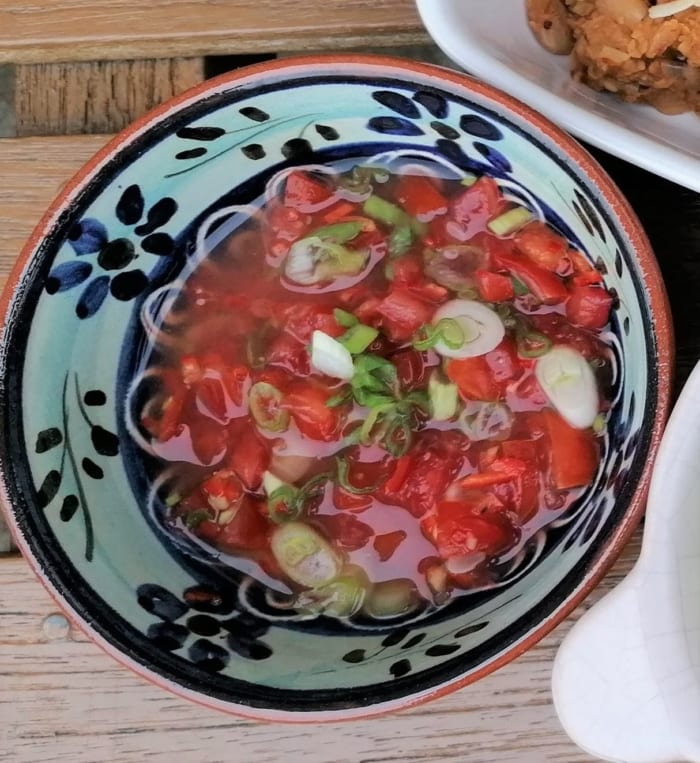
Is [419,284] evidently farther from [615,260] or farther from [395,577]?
[395,577]

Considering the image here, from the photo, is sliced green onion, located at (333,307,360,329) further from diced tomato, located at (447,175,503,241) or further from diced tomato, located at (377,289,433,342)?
diced tomato, located at (447,175,503,241)

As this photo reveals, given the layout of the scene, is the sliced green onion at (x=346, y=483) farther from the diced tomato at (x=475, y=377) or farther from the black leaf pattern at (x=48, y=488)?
the black leaf pattern at (x=48, y=488)

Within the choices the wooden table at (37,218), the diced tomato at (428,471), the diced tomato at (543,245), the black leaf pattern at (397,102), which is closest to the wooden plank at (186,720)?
the wooden table at (37,218)

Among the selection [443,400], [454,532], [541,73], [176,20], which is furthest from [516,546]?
[176,20]

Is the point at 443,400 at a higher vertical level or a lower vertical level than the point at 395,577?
A: higher

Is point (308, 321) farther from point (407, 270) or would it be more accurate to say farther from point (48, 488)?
point (48, 488)

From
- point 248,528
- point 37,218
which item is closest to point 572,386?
point 248,528
